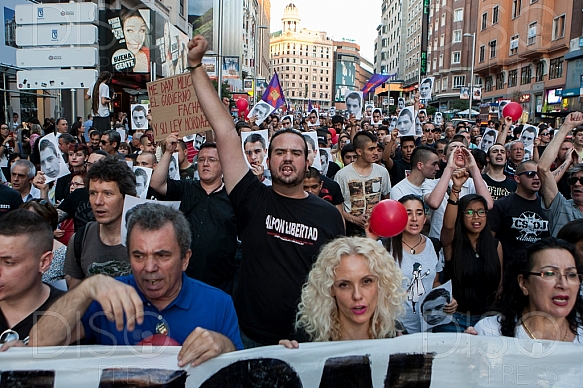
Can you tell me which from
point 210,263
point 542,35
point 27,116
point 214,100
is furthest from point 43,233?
point 542,35

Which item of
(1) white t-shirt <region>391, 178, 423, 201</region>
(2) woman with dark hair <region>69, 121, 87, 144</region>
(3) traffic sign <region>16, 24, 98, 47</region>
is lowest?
(1) white t-shirt <region>391, 178, 423, 201</region>

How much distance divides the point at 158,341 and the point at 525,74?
1714 inches

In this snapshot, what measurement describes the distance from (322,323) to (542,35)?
131 feet

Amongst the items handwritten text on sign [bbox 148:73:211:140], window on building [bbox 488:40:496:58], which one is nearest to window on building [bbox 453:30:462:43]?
window on building [bbox 488:40:496:58]

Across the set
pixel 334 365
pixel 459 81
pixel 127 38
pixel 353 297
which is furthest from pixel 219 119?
pixel 459 81

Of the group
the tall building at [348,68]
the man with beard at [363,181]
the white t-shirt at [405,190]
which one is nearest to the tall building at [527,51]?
the man with beard at [363,181]

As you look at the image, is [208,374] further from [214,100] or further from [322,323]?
[214,100]

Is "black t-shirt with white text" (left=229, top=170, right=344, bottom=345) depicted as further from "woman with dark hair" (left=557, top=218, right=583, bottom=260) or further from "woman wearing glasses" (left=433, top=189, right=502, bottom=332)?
"woman with dark hair" (left=557, top=218, right=583, bottom=260)

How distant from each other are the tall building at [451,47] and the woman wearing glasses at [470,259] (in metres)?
52.2

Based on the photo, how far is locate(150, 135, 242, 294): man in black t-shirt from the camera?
13.4 feet

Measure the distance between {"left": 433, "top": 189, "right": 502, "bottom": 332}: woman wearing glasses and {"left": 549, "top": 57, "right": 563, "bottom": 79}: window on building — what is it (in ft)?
113

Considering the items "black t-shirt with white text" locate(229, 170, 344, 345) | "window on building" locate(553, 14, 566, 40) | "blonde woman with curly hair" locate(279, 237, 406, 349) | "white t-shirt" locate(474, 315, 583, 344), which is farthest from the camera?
"window on building" locate(553, 14, 566, 40)

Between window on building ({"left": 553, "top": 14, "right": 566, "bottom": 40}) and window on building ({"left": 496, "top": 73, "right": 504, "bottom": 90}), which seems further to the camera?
window on building ({"left": 496, "top": 73, "right": 504, "bottom": 90})

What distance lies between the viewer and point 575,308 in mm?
2826
